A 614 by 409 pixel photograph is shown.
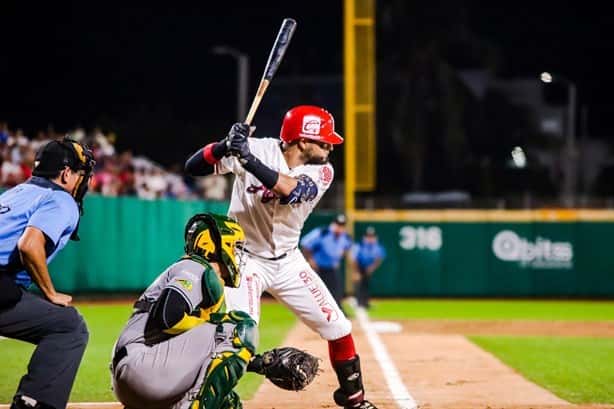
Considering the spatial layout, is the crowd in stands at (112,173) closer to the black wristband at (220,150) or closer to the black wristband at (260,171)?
the black wristband at (220,150)

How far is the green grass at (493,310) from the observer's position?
64.7 feet

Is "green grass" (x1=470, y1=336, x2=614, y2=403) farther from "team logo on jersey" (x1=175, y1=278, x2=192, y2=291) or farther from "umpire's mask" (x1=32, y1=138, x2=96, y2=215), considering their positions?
"umpire's mask" (x1=32, y1=138, x2=96, y2=215)

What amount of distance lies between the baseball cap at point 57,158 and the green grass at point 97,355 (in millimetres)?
2585

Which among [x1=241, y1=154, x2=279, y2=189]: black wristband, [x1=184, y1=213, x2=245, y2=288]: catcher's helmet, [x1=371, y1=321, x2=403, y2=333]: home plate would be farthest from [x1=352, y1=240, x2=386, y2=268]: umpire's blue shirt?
[x1=184, y1=213, x2=245, y2=288]: catcher's helmet

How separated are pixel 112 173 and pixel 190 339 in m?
18.3

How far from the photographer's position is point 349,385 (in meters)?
7.18

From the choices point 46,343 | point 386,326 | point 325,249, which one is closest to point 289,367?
point 46,343

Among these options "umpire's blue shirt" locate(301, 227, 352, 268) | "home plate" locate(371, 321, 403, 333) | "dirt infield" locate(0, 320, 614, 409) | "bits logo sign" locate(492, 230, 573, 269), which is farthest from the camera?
"bits logo sign" locate(492, 230, 573, 269)

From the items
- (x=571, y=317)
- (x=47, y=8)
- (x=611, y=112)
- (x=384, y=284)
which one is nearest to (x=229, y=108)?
(x=47, y=8)


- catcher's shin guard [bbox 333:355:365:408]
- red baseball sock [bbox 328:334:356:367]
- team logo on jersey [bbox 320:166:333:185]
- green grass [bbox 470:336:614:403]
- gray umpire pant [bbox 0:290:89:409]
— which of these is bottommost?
green grass [bbox 470:336:614:403]

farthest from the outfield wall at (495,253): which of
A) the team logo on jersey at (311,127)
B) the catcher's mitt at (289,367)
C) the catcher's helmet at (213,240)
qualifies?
the catcher's helmet at (213,240)

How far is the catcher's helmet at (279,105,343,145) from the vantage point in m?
6.95

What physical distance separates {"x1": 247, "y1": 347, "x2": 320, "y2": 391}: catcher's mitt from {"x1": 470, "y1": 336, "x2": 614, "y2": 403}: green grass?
2807 millimetres

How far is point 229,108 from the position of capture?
4816 centimetres
